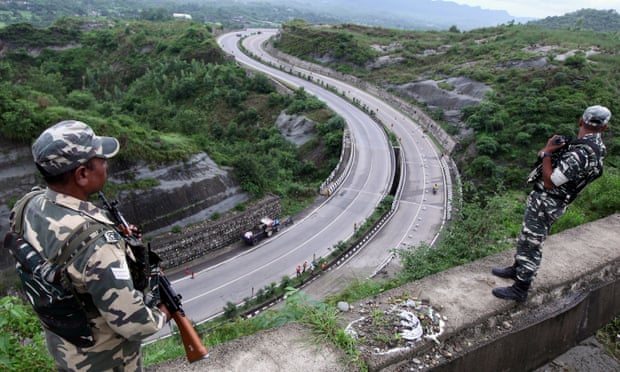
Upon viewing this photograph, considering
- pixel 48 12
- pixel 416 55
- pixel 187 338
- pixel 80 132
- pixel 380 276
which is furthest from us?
pixel 48 12

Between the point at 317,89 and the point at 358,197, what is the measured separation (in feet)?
78.7

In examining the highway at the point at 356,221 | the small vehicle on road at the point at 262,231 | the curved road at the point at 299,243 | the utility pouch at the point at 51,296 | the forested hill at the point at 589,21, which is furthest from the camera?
the forested hill at the point at 589,21

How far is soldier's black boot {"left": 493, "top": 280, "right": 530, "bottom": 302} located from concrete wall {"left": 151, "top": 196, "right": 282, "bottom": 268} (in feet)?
51.6

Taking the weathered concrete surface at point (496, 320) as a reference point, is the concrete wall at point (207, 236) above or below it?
below

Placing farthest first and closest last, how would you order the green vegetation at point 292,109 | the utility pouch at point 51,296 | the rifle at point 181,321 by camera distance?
1. the green vegetation at point 292,109
2. the rifle at point 181,321
3. the utility pouch at point 51,296

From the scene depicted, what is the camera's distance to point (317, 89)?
46500 mm

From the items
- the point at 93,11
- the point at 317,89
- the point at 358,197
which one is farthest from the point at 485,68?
the point at 93,11

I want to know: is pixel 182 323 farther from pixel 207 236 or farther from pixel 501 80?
pixel 501 80

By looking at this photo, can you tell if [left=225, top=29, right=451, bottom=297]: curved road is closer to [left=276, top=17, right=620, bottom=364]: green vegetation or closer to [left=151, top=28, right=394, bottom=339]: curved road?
[left=151, top=28, right=394, bottom=339]: curved road

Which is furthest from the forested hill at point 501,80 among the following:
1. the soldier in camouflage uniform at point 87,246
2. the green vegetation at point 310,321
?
the soldier in camouflage uniform at point 87,246

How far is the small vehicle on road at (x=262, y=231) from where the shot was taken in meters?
20.2

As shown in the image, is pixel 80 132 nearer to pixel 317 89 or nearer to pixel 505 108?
pixel 505 108

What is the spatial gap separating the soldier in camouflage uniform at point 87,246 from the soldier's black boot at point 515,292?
3.13m

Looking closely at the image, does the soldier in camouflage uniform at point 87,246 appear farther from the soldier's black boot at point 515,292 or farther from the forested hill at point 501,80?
the forested hill at point 501,80
